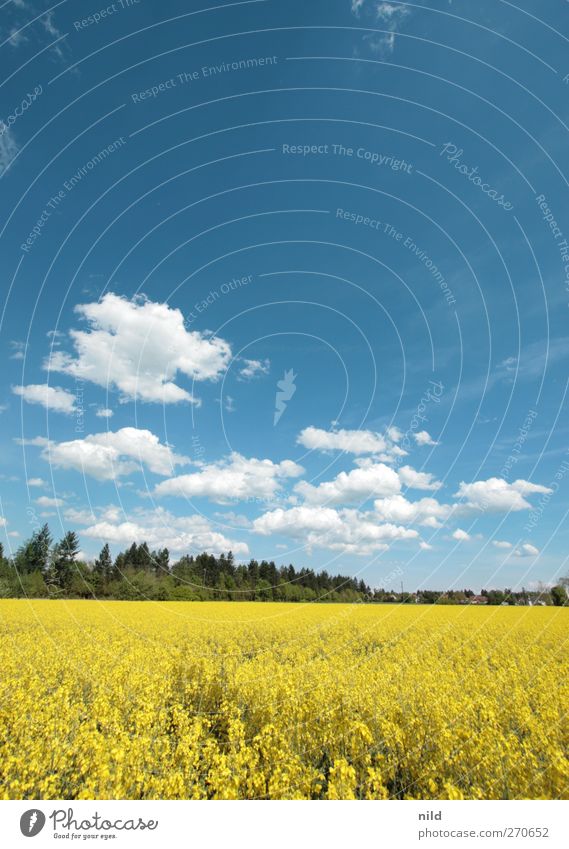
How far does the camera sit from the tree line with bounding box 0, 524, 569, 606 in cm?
8552

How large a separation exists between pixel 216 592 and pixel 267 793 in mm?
108107

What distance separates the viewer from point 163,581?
9262 centimetres

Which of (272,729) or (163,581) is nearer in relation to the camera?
(272,729)

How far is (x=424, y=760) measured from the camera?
942cm
